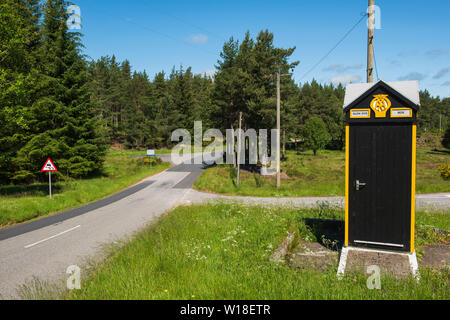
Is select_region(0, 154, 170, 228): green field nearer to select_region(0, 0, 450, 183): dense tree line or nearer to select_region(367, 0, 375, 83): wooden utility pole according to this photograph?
select_region(0, 0, 450, 183): dense tree line

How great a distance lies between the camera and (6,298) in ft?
19.2

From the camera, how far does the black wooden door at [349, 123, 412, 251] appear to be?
20.9 ft

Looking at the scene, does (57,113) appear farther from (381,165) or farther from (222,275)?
(381,165)

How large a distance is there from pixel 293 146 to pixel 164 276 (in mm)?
89589

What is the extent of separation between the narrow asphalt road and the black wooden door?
279 inches

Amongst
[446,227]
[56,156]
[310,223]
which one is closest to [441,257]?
[446,227]

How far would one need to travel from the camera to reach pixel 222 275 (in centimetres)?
532

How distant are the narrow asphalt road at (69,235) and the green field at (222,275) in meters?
1.62

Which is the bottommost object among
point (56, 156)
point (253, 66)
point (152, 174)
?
point (152, 174)

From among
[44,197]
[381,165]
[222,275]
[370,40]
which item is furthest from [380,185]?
[44,197]

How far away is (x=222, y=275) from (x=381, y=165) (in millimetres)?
4223
